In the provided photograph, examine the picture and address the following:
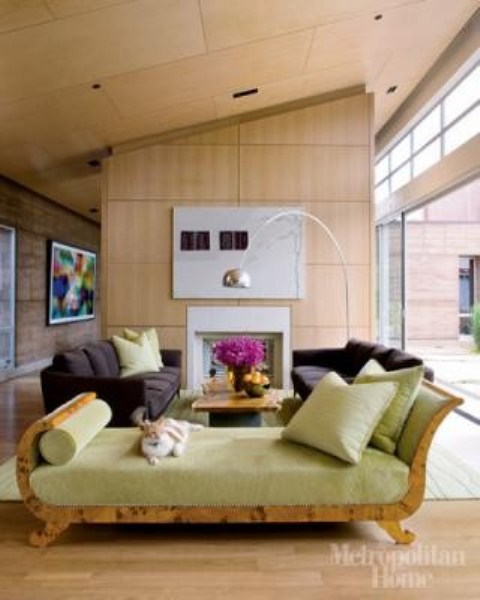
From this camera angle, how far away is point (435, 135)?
22.4 feet

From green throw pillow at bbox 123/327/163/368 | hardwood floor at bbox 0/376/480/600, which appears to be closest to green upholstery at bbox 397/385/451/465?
hardwood floor at bbox 0/376/480/600

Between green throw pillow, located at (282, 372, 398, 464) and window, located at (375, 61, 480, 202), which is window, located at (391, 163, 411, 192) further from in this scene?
green throw pillow, located at (282, 372, 398, 464)

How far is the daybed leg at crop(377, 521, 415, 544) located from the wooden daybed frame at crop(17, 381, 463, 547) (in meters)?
0.03

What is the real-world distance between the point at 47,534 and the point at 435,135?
6343 mm

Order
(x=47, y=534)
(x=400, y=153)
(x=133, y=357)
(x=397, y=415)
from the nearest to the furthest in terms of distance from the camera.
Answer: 1. (x=47, y=534)
2. (x=397, y=415)
3. (x=133, y=357)
4. (x=400, y=153)

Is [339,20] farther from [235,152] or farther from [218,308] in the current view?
[218,308]

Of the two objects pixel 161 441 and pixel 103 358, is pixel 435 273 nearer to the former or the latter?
pixel 103 358

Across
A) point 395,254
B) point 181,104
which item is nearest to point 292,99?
point 181,104

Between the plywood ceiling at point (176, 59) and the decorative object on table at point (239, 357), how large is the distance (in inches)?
106

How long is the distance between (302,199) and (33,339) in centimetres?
519

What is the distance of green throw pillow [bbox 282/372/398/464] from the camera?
8.87 ft

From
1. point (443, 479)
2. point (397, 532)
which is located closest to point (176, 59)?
point (443, 479)

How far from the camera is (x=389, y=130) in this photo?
845 centimetres

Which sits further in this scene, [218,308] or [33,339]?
[33,339]
